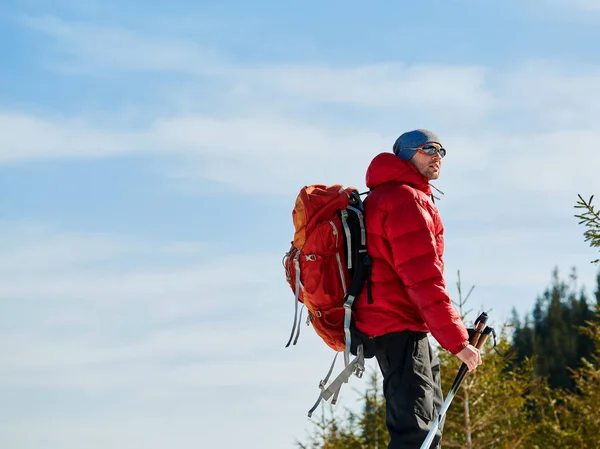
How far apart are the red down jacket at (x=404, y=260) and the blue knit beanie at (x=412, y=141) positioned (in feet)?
0.37

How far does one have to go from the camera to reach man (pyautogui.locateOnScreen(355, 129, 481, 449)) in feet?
19.6

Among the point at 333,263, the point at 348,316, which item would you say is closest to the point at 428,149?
the point at 333,263

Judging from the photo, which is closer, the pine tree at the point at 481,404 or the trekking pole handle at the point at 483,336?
the trekking pole handle at the point at 483,336

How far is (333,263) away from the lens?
641cm

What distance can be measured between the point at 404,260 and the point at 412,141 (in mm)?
959

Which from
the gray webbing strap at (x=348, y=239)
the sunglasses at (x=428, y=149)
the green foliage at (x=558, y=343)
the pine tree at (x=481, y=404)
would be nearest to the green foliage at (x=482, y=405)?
the pine tree at (x=481, y=404)

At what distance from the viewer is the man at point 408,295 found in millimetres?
5988

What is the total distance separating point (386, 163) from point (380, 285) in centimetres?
87

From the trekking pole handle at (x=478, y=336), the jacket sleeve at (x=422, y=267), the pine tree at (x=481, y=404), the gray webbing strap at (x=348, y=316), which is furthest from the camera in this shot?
the pine tree at (x=481, y=404)

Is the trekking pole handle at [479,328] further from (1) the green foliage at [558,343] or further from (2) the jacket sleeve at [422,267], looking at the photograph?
(1) the green foliage at [558,343]

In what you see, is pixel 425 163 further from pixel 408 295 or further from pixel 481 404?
pixel 481 404

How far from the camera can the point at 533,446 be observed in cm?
2239

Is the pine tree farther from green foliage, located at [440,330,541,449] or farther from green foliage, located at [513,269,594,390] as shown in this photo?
green foliage, located at [513,269,594,390]

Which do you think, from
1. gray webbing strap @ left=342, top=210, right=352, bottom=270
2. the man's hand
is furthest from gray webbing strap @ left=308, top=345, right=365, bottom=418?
the man's hand
